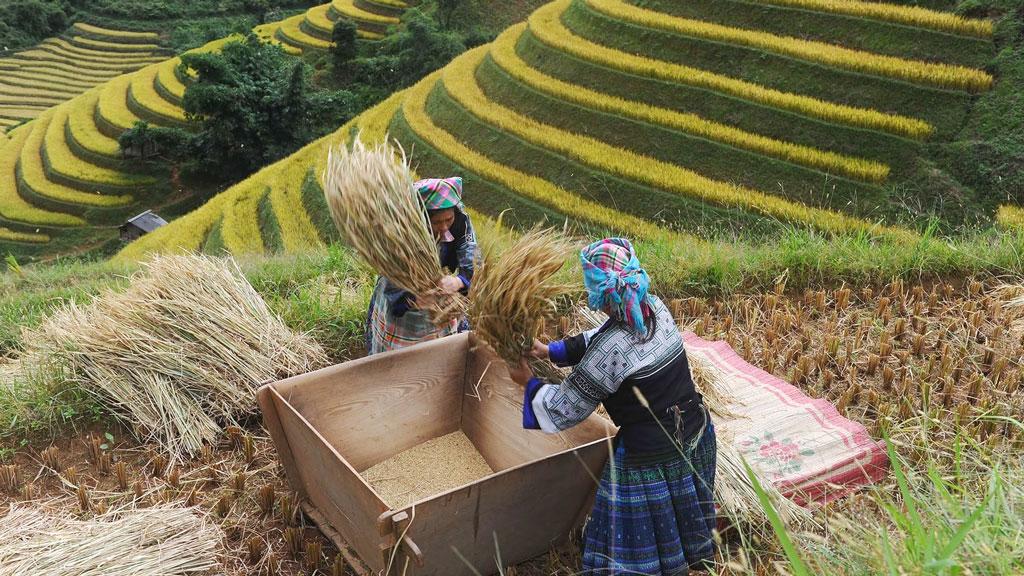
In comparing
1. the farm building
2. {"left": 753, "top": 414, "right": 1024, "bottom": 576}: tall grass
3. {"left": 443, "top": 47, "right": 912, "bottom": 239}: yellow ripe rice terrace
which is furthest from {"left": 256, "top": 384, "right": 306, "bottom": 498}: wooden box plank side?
the farm building

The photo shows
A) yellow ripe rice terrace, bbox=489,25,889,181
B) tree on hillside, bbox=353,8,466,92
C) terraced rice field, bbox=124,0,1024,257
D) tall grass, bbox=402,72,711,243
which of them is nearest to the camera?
terraced rice field, bbox=124,0,1024,257

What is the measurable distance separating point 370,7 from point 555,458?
104 ft

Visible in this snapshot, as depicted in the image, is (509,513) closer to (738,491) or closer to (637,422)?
(637,422)

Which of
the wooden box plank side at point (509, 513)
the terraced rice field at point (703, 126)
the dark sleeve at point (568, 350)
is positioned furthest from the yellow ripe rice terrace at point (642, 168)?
the wooden box plank side at point (509, 513)

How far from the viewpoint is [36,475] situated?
274 cm

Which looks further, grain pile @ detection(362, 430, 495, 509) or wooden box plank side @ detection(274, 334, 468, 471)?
grain pile @ detection(362, 430, 495, 509)

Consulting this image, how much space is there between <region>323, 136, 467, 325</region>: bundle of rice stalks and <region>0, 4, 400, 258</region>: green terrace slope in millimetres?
19907

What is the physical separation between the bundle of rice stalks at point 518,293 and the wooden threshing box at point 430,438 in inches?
14.4

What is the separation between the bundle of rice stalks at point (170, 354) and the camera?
2.89 metres

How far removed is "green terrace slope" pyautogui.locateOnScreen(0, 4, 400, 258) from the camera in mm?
20656

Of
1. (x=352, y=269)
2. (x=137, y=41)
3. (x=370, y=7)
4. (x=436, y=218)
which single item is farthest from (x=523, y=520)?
(x=137, y=41)

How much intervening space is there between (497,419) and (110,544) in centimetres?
133

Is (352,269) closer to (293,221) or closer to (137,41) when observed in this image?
(293,221)

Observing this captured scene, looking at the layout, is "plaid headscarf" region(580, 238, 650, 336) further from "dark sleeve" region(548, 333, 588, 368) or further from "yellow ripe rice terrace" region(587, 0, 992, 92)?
"yellow ripe rice terrace" region(587, 0, 992, 92)
